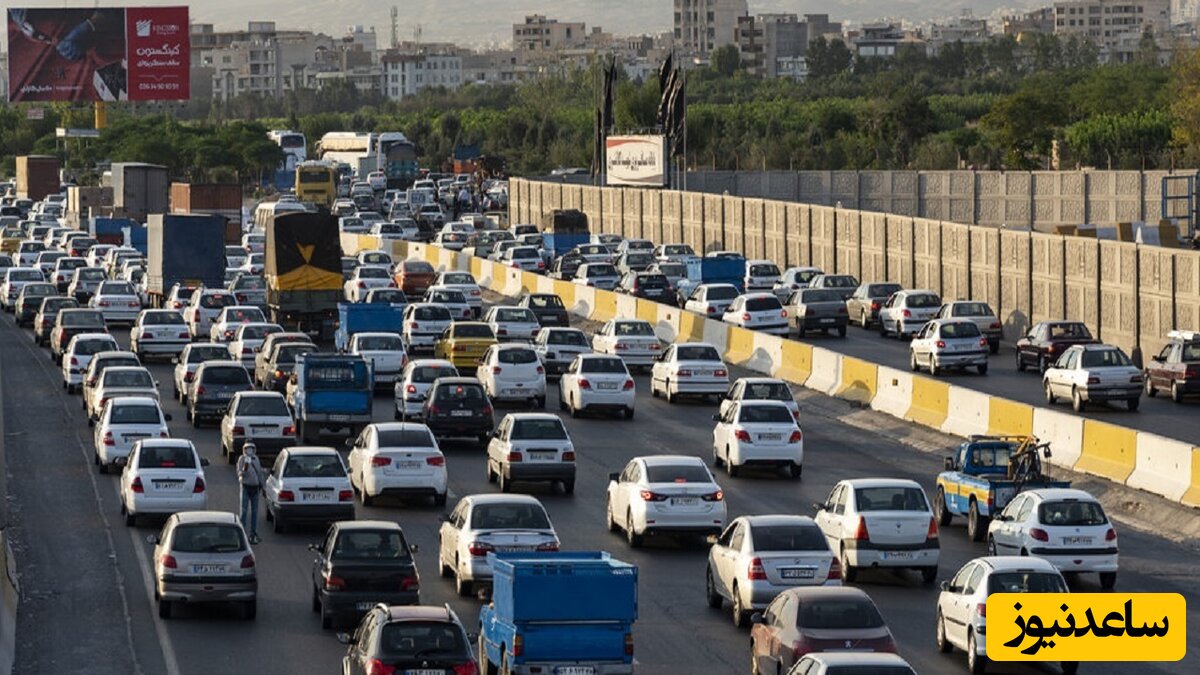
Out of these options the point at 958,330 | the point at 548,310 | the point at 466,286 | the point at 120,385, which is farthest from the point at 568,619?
the point at 466,286

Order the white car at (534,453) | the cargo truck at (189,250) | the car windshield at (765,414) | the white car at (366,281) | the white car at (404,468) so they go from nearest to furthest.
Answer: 1. the white car at (404,468)
2. the white car at (534,453)
3. the car windshield at (765,414)
4. the cargo truck at (189,250)
5. the white car at (366,281)

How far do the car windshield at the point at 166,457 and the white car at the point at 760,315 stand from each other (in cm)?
3024

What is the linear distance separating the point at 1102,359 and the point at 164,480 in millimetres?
22813

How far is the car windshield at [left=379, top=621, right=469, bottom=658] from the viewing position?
2328 cm

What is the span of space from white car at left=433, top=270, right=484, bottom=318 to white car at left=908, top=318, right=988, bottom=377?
57.1 feet

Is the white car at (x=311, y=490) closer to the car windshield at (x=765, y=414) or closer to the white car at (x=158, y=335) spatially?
the car windshield at (x=765, y=414)

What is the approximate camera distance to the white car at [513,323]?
64.3 metres

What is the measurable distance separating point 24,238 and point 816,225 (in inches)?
1860

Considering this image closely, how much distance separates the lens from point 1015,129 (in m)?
151

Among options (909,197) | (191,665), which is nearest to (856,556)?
(191,665)

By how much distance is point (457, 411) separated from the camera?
153ft

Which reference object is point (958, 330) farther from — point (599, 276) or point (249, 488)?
point (249, 488)

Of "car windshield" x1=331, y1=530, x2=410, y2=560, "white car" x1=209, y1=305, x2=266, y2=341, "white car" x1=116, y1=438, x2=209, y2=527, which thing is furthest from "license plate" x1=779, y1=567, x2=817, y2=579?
"white car" x1=209, y1=305, x2=266, y2=341
